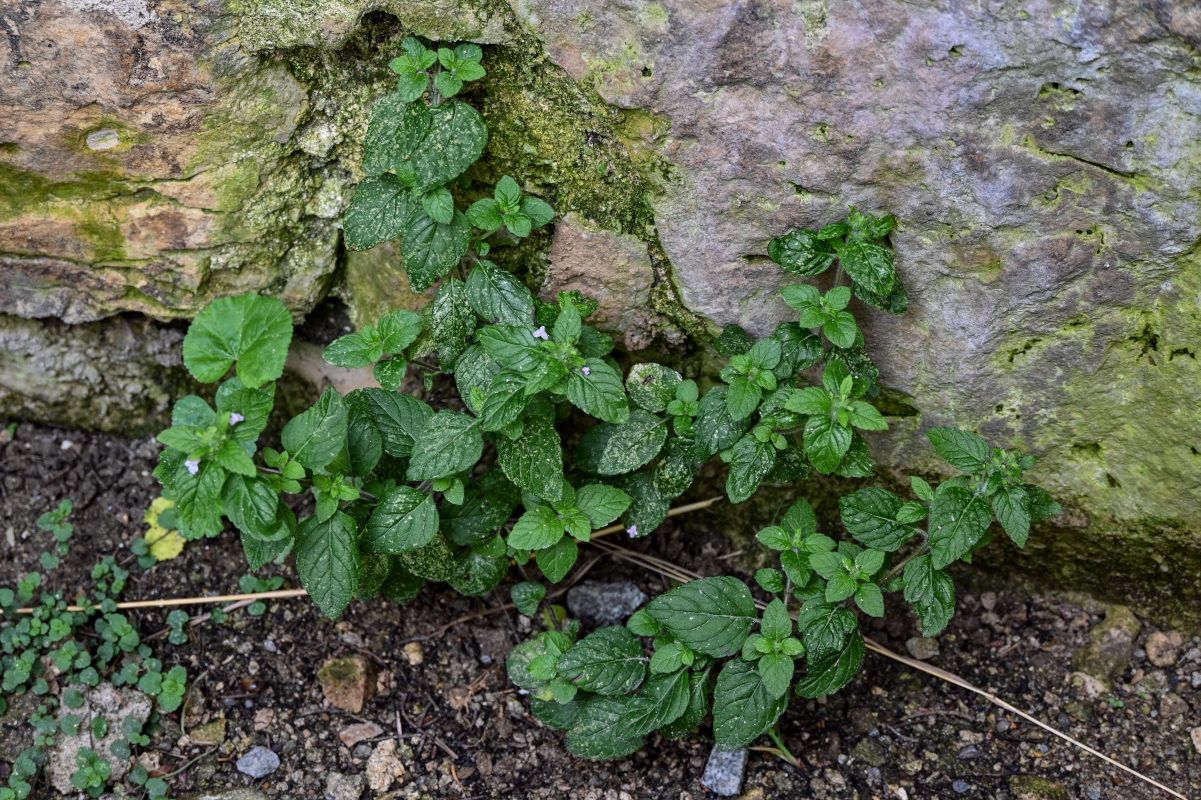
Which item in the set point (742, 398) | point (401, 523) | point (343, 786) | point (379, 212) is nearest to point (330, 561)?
point (401, 523)

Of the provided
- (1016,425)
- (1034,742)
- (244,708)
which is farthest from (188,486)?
(1034,742)

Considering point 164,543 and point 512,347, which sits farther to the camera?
point 164,543

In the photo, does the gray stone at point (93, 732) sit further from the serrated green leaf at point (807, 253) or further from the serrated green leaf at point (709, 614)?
the serrated green leaf at point (807, 253)

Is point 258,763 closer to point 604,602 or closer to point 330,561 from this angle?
point 330,561

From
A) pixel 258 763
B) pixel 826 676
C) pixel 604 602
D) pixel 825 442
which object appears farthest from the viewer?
pixel 604 602

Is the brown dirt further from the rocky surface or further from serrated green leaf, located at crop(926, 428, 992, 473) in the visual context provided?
serrated green leaf, located at crop(926, 428, 992, 473)

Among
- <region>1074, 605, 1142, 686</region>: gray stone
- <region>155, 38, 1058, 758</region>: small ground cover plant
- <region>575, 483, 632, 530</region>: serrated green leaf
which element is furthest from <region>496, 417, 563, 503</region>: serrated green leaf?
<region>1074, 605, 1142, 686</region>: gray stone

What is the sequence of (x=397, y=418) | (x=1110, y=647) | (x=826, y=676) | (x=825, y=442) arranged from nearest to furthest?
(x=825, y=442) < (x=826, y=676) < (x=397, y=418) < (x=1110, y=647)
